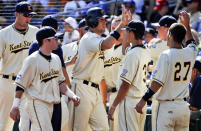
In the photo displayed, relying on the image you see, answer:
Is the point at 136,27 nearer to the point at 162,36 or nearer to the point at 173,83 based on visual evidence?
the point at 173,83

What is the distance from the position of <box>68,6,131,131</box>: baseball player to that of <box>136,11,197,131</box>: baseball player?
1126 millimetres

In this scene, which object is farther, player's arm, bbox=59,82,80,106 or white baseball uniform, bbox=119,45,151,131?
white baseball uniform, bbox=119,45,151,131

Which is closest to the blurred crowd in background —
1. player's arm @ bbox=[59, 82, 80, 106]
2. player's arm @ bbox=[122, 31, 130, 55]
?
player's arm @ bbox=[122, 31, 130, 55]

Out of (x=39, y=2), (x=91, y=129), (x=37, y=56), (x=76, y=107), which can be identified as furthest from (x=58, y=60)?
(x=39, y=2)

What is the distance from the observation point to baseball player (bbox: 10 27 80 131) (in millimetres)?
6656

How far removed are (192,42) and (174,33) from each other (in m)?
0.67

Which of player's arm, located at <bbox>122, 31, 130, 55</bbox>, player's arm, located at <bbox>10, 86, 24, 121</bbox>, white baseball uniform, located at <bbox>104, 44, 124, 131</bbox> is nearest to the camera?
player's arm, located at <bbox>10, 86, 24, 121</bbox>

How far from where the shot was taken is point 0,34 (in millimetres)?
8133

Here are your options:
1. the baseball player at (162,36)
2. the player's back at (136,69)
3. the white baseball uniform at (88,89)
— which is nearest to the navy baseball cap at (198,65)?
the baseball player at (162,36)

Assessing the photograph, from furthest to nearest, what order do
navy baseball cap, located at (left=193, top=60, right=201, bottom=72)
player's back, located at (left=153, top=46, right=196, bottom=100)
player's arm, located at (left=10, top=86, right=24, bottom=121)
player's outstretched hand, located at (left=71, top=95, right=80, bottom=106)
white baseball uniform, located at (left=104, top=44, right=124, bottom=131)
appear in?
white baseball uniform, located at (left=104, top=44, right=124, bottom=131)
navy baseball cap, located at (left=193, top=60, right=201, bottom=72)
player's outstretched hand, located at (left=71, top=95, right=80, bottom=106)
player's arm, located at (left=10, top=86, right=24, bottom=121)
player's back, located at (left=153, top=46, right=196, bottom=100)

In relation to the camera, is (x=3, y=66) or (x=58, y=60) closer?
(x=58, y=60)

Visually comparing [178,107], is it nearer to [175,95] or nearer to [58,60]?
[175,95]

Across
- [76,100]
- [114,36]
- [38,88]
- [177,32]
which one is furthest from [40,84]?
[177,32]

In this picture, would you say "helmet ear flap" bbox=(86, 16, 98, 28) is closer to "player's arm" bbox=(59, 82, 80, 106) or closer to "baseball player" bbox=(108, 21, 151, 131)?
"baseball player" bbox=(108, 21, 151, 131)
